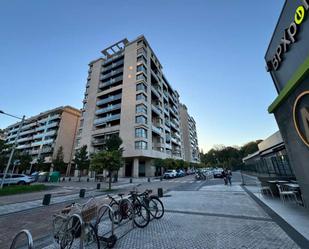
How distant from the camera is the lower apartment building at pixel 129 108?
120 feet

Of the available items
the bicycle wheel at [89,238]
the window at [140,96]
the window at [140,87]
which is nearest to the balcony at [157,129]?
the window at [140,96]

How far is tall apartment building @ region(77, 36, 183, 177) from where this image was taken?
36562 mm

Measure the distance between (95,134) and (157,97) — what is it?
20827mm

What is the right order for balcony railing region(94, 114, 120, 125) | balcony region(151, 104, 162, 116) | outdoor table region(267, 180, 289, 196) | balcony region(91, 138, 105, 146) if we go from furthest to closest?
balcony region(151, 104, 162, 116), balcony railing region(94, 114, 120, 125), balcony region(91, 138, 105, 146), outdoor table region(267, 180, 289, 196)

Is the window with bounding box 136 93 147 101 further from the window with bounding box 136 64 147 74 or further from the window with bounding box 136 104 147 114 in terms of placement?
the window with bounding box 136 64 147 74

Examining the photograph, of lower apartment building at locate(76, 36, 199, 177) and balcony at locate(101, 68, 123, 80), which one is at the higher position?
balcony at locate(101, 68, 123, 80)

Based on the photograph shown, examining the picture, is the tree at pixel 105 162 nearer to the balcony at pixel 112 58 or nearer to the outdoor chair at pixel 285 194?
the outdoor chair at pixel 285 194

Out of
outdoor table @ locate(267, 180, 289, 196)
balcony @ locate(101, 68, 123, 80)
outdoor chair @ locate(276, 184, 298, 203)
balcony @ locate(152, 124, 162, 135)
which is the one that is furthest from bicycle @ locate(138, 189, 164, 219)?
balcony @ locate(101, 68, 123, 80)

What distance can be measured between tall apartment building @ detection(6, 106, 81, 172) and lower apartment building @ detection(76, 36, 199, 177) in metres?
13.5

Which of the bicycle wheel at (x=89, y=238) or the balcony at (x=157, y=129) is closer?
the bicycle wheel at (x=89, y=238)

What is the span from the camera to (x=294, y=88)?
508 centimetres

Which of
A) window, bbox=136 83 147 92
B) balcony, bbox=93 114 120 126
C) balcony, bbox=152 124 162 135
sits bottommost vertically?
balcony, bbox=152 124 162 135

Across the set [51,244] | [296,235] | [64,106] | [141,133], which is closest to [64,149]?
[64,106]

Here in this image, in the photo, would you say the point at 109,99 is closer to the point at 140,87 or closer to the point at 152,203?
the point at 140,87
